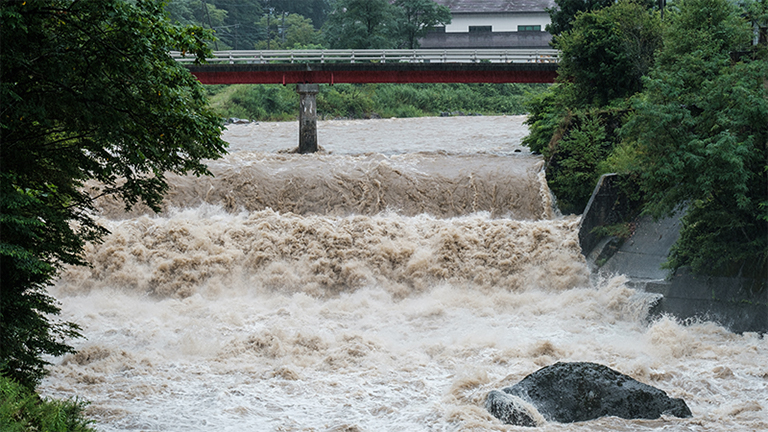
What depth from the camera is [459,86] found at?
47938mm

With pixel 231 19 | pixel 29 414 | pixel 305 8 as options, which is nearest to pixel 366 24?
pixel 231 19

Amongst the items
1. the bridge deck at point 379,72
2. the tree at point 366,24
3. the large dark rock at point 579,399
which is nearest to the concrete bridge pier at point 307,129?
the bridge deck at point 379,72

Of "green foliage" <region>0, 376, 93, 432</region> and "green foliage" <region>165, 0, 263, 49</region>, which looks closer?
"green foliage" <region>0, 376, 93, 432</region>

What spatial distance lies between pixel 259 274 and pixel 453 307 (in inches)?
172

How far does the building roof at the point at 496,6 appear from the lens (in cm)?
4991

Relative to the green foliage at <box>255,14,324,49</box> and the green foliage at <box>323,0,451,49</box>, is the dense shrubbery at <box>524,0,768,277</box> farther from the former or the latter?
the green foliage at <box>255,14,324,49</box>

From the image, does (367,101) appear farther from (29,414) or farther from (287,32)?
(29,414)

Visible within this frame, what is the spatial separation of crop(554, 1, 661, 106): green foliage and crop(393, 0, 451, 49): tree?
24332mm

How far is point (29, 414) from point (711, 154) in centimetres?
1079

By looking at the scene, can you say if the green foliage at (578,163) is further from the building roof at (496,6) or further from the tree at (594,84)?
the building roof at (496,6)

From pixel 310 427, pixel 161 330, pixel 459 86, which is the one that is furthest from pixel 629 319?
pixel 459 86

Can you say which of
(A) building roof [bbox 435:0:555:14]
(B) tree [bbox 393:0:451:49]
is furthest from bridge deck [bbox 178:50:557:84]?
(A) building roof [bbox 435:0:555:14]

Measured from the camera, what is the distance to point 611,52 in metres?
22.9

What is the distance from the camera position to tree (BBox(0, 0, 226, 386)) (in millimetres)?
7914
